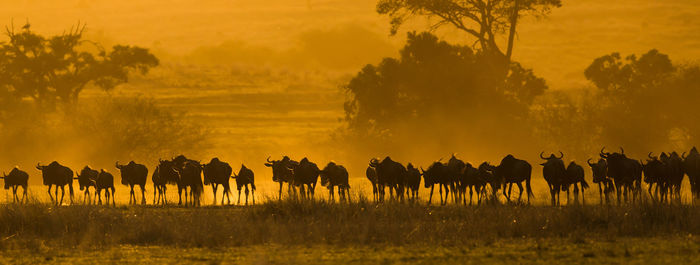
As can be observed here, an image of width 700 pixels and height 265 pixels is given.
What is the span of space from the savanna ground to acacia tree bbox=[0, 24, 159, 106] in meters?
46.3

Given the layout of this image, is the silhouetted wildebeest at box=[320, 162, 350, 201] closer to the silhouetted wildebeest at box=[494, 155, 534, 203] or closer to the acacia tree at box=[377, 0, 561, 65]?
the silhouetted wildebeest at box=[494, 155, 534, 203]

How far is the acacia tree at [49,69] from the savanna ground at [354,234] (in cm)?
4628

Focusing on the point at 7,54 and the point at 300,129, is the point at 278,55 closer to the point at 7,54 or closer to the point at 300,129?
the point at 300,129

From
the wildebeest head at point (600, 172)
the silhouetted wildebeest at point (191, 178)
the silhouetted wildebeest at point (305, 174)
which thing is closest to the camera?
the wildebeest head at point (600, 172)

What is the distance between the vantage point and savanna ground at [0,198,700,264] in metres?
29.2

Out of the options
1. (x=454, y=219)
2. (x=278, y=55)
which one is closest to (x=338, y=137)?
(x=454, y=219)

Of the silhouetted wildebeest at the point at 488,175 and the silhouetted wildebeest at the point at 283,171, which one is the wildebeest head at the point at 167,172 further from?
the silhouetted wildebeest at the point at 488,175

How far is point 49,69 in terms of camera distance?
83.9 metres

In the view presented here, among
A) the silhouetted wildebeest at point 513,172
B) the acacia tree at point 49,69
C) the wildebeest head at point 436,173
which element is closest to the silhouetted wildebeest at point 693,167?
the silhouetted wildebeest at point 513,172

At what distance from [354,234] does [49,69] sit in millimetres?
54158

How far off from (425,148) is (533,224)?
41.1 meters

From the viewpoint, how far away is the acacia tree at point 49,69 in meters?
83.6

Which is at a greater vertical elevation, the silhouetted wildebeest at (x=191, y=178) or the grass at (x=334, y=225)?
the silhouetted wildebeest at (x=191, y=178)

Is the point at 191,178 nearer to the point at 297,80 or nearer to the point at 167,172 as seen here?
the point at 167,172
